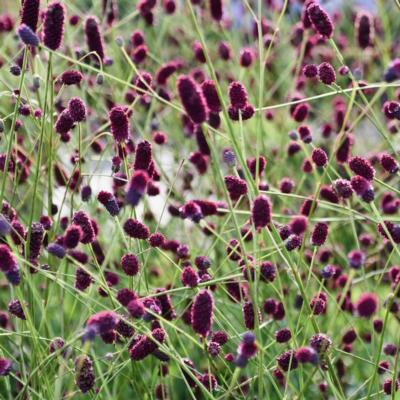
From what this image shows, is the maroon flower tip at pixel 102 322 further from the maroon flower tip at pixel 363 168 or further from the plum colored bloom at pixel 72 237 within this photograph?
the maroon flower tip at pixel 363 168

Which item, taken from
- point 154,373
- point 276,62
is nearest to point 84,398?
point 154,373

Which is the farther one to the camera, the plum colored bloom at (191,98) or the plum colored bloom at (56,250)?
the plum colored bloom at (56,250)

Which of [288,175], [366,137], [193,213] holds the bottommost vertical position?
[366,137]

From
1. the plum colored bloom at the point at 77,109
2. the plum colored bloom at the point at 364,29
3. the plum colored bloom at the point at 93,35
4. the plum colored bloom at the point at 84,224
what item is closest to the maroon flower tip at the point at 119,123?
the plum colored bloom at the point at 77,109

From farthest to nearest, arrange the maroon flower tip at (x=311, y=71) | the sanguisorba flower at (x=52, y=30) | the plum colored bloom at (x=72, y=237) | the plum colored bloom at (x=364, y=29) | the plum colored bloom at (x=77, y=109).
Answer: the plum colored bloom at (x=364, y=29) → the maroon flower tip at (x=311, y=71) → the plum colored bloom at (x=77, y=109) → the sanguisorba flower at (x=52, y=30) → the plum colored bloom at (x=72, y=237)

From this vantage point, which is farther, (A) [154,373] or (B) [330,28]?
(A) [154,373]

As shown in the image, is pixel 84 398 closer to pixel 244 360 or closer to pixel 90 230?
pixel 90 230

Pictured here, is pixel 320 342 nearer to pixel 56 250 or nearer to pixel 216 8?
pixel 56 250
